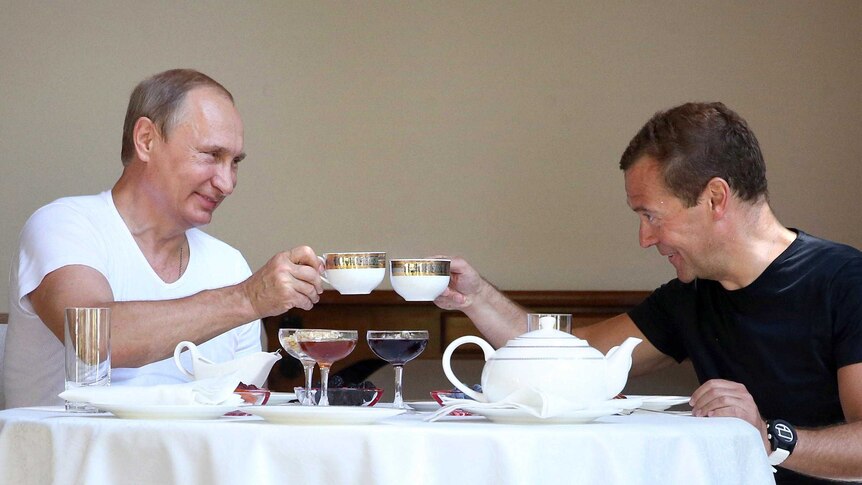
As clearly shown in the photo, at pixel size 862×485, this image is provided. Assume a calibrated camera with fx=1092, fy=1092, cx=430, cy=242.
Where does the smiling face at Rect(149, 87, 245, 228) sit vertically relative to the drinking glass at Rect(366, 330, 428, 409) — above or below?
above

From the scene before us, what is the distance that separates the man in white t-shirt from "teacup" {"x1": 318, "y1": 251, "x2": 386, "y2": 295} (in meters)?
0.15

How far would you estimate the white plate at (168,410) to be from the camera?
138 cm

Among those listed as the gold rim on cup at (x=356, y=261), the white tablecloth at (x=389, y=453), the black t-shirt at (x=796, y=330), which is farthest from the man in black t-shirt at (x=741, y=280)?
the white tablecloth at (x=389, y=453)

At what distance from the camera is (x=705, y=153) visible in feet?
7.38

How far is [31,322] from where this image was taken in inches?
89.0

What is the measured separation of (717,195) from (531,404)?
3.31 feet

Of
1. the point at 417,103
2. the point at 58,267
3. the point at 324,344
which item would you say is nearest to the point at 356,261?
the point at 324,344

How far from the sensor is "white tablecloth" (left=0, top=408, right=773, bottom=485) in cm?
124

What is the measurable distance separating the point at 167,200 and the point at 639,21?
1986 millimetres

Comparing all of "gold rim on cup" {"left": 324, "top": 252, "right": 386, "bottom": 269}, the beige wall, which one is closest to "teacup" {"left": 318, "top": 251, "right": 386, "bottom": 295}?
"gold rim on cup" {"left": 324, "top": 252, "right": 386, "bottom": 269}

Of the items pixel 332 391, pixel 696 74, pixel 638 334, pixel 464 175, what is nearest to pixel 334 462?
pixel 332 391

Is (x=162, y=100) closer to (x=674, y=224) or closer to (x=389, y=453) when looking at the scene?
(x=674, y=224)

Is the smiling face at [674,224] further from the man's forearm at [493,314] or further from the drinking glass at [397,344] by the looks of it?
the drinking glass at [397,344]

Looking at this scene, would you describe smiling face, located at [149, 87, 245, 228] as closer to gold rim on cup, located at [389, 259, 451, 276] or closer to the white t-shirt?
the white t-shirt
